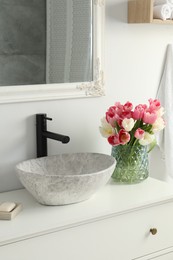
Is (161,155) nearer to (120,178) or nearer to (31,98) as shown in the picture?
(120,178)

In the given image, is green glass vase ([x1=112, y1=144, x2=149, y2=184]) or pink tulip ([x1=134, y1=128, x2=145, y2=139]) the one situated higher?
pink tulip ([x1=134, y1=128, x2=145, y2=139])

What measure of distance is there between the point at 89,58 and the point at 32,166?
0.51m

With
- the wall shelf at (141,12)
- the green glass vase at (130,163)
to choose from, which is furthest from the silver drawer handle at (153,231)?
the wall shelf at (141,12)

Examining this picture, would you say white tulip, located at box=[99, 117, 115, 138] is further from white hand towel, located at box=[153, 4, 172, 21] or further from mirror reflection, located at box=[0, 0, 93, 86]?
white hand towel, located at box=[153, 4, 172, 21]

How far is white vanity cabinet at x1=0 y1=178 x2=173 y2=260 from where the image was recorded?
4.56 feet

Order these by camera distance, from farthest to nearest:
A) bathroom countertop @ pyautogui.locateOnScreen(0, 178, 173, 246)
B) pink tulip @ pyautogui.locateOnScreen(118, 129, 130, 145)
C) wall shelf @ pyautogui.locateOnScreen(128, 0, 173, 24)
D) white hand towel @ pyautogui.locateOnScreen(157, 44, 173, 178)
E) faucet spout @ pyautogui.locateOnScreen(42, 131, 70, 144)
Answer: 1. white hand towel @ pyautogui.locateOnScreen(157, 44, 173, 178)
2. wall shelf @ pyautogui.locateOnScreen(128, 0, 173, 24)
3. pink tulip @ pyautogui.locateOnScreen(118, 129, 130, 145)
4. faucet spout @ pyautogui.locateOnScreen(42, 131, 70, 144)
5. bathroom countertop @ pyautogui.locateOnScreen(0, 178, 173, 246)

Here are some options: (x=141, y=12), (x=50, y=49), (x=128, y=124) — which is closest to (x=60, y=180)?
(x=128, y=124)

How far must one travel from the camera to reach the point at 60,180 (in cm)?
143

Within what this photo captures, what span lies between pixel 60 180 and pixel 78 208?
0.53 ft

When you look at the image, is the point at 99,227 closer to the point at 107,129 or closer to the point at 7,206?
the point at 7,206

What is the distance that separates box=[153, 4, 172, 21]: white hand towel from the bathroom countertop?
2.28ft

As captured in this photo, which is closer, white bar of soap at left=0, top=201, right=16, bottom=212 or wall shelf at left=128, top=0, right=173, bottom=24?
Result: white bar of soap at left=0, top=201, right=16, bottom=212

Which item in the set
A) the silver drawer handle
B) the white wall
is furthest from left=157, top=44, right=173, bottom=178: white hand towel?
the silver drawer handle

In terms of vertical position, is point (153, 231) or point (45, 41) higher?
point (45, 41)
